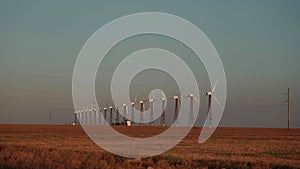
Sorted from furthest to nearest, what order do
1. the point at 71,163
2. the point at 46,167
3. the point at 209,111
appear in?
the point at 209,111 → the point at 71,163 → the point at 46,167

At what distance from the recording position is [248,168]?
27656 mm

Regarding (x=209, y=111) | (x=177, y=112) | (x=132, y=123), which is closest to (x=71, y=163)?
(x=209, y=111)

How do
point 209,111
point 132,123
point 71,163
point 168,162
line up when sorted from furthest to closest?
point 132,123 < point 209,111 < point 168,162 < point 71,163

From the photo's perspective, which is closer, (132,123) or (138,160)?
(138,160)

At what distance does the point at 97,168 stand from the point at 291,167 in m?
10.8

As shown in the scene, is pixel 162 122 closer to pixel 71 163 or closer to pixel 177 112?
pixel 177 112

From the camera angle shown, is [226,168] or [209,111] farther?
[209,111]

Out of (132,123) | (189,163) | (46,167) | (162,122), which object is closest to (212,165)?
(189,163)

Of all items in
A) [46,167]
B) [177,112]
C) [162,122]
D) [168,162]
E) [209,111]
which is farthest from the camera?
[162,122]

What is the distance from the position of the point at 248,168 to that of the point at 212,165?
302 centimetres

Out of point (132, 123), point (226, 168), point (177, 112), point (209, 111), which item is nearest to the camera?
point (226, 168)

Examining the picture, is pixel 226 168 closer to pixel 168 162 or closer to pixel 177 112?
pixel 168 162

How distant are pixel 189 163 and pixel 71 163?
276 inches

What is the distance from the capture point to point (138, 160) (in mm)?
31312
